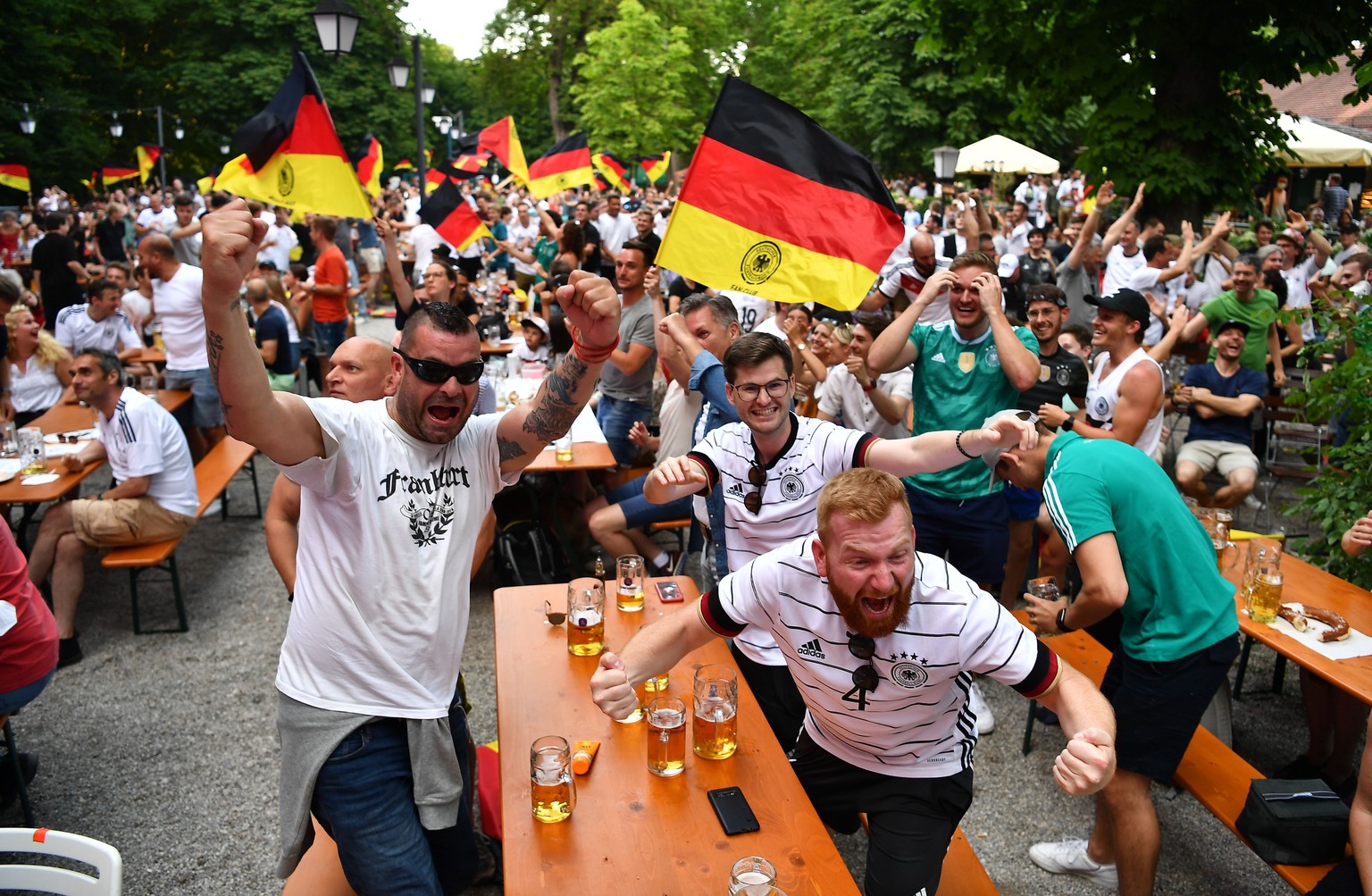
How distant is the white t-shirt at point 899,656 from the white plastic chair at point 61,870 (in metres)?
1.77

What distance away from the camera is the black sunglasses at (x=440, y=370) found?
2850 millimetres

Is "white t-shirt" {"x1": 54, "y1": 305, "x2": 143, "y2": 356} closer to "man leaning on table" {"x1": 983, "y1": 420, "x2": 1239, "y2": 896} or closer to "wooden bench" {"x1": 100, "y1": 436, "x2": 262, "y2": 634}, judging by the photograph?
"wooden bench" {"x1": 100, "y1": 436, "x2": 262, "y2": 634}

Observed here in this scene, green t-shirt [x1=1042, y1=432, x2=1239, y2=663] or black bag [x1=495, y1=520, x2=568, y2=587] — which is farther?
black bag [x1=495, y1=520, x2=568, y2=587]

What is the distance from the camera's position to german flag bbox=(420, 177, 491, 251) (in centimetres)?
1088

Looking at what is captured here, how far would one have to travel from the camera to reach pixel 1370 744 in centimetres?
297

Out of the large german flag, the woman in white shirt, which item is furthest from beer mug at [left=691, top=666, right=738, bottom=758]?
the large german flag

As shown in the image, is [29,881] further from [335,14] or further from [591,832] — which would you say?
[335,14]

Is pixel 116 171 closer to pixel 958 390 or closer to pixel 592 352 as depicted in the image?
pixel 958 390

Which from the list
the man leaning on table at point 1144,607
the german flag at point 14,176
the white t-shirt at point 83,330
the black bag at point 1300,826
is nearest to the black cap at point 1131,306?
the man leaning on table at point 1144,607

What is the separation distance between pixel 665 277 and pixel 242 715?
8.00m

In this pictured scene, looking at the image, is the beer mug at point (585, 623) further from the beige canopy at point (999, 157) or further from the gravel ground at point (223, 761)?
the beige canopy at point (999, 157)

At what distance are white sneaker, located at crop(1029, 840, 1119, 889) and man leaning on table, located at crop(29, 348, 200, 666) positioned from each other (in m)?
5.40

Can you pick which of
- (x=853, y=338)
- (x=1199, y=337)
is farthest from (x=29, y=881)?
(x=1199, y=337)

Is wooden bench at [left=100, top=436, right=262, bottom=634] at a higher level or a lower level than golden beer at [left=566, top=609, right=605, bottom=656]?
lower
